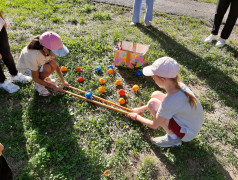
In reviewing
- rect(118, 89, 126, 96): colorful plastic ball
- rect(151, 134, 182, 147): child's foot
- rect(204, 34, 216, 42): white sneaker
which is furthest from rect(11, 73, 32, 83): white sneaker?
rect(204, 34, 216, 42): white sneaker

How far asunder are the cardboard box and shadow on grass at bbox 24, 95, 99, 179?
4.52ft

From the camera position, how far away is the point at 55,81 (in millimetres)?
3854

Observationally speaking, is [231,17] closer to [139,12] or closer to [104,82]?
[139,12]

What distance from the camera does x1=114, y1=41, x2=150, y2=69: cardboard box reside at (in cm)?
418

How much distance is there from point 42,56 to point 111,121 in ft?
4.77

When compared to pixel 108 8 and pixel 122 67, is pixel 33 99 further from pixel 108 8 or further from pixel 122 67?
pixel 108 8

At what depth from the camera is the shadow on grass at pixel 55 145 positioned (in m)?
2.70

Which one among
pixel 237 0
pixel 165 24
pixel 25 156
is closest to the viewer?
pixel 25 156

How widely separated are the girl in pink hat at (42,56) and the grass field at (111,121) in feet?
1.09

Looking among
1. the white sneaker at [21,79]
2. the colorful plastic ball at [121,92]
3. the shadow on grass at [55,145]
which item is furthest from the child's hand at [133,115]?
the white sneaker at [21,79]

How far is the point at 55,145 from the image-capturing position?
299 cm

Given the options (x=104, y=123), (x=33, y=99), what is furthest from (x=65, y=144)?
(x=33, y=99)

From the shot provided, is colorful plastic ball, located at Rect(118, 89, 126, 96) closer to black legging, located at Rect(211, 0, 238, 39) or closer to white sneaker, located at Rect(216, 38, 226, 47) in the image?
white sneaker, located at Rect(216, 38, 226, 47)

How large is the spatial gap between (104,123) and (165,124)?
937 mm
